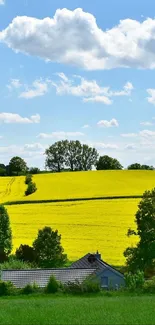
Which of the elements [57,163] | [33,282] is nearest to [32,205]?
[33,282]

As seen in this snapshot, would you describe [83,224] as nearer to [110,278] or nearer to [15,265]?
[15,265]

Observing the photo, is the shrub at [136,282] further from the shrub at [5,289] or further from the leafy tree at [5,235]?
the leafy tree at [5,235]

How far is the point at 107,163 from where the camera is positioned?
501ft

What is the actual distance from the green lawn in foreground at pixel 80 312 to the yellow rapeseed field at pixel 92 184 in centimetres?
5799

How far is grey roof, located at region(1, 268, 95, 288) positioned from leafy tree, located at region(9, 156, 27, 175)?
107m

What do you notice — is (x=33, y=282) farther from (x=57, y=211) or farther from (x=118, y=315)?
(x=57, y=211)

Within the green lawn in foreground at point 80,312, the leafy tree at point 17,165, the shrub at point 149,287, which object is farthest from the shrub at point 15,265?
the leafy tree at point 17,165

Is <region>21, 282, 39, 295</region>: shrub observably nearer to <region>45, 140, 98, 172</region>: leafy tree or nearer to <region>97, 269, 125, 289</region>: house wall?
<region>97, 269, 125, 289</region>: house wall

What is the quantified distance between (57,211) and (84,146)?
80.7 m

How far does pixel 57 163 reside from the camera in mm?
150625

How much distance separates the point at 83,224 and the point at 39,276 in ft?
91.7

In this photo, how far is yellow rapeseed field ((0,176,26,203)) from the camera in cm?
8962

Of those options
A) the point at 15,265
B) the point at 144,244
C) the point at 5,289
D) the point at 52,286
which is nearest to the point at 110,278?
the point at 144,244

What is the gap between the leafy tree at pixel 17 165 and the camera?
5714 inches
